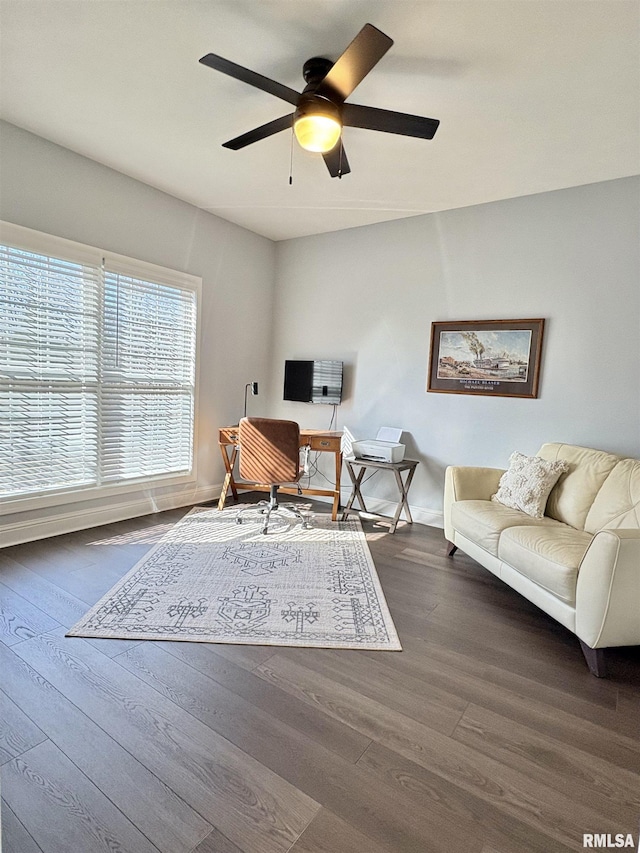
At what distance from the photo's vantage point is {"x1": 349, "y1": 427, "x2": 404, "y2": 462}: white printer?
395 cm

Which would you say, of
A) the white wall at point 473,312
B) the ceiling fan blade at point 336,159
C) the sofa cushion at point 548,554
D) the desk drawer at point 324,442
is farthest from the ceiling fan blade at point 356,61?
the desk drawer at point 324,442

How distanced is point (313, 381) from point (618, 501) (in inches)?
117

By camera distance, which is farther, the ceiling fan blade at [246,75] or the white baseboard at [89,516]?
the white baseboard at [89,516]

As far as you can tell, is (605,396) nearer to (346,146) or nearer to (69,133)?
(346,146)

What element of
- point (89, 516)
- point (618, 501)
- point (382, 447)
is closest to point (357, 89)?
point (382, 447)

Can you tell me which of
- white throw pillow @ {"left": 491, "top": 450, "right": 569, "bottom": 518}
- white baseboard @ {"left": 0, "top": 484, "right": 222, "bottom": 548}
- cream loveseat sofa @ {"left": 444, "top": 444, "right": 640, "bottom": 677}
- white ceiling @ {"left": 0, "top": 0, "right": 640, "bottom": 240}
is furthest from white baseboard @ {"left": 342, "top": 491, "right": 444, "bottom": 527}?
white ceiling @ {"left": 0, "top": 0, "right": 640, "bottom": 240}

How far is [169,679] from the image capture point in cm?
185

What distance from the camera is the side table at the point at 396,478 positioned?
387cm

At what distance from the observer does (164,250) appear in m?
4.00

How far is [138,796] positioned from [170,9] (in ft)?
9.96

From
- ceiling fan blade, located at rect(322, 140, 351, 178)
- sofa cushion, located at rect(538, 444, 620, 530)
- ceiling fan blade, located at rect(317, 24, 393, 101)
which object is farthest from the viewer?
sofa cushion, located at rect(538, 444, 620, 530)

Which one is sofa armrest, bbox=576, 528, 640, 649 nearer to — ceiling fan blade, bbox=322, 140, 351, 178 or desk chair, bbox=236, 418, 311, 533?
desk chair, bbox=236, 418, 311, 533

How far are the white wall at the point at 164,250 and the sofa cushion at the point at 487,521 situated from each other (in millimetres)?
2682

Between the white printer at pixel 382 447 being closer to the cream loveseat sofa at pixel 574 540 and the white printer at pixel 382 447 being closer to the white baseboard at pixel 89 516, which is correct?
the cream loveseat sofa at pixel 574 540
